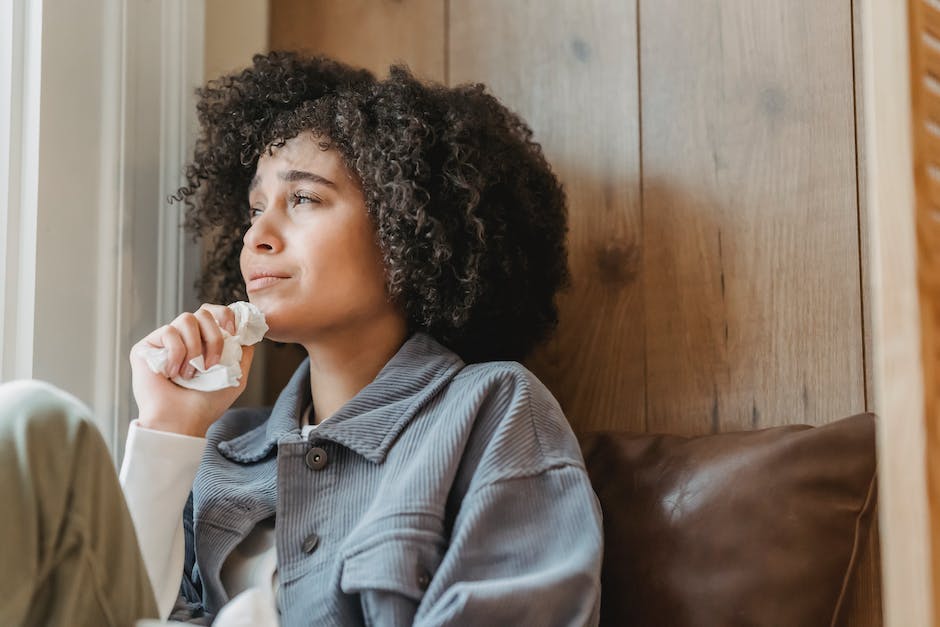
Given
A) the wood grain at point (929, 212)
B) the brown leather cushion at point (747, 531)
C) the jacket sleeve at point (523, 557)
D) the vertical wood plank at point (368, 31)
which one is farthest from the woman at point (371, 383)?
the wood grain at point (929, 212)

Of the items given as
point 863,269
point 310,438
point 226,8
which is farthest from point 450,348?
point 226,8

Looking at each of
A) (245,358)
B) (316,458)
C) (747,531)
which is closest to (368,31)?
(245,358)

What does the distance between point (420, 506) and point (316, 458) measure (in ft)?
0.58

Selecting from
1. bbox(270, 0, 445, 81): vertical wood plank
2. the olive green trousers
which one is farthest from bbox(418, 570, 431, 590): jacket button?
bbox(270, 0, 445, 81): vertical wood plank

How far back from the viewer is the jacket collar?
119cm

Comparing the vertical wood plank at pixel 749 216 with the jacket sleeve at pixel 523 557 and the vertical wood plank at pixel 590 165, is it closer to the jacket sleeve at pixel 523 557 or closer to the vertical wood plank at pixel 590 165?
the vertical wood plank at pixel 590 165

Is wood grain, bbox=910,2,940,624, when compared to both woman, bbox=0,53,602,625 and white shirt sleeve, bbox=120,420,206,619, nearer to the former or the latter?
woman, bbox=0,53,602,625

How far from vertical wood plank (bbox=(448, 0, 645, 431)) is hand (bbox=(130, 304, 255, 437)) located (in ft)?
1.62

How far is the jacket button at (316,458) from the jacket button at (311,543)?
3.2 inches

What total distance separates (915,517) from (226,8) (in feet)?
4.16

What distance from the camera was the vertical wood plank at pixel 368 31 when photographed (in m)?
1.62

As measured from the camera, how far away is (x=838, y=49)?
4.36 ft

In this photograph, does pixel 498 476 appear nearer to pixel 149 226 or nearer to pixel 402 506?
pixel 402 506

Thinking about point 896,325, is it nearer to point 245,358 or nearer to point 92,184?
point 245,358
